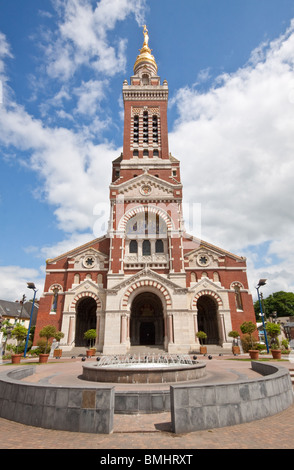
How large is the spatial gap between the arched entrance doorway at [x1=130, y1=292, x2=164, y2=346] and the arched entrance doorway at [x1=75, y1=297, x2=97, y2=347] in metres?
5.46

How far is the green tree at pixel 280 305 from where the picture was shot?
2642 inches

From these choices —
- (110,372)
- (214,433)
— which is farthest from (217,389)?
(110,372)

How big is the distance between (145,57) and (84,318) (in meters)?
41.4

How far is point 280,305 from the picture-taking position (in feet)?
222

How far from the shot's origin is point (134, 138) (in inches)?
1425

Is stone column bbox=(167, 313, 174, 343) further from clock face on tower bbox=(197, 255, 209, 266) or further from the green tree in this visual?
the green tree

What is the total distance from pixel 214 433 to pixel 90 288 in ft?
78.2

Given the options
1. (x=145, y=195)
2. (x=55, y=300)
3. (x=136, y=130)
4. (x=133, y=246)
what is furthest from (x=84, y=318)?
(x=136, y=130)

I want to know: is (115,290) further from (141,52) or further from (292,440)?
(141,52)

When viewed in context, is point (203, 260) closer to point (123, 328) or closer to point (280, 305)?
point (123, 328)

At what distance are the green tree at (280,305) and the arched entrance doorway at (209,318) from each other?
1726 inches

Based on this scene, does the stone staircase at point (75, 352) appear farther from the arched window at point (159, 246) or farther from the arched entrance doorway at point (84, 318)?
the arched window at point (159, 246)

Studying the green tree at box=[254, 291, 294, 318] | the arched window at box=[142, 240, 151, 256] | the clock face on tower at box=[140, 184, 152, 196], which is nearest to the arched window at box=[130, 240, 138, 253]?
the arched window at box=[142, 240, 151, 256]

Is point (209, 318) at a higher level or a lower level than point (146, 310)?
lower
